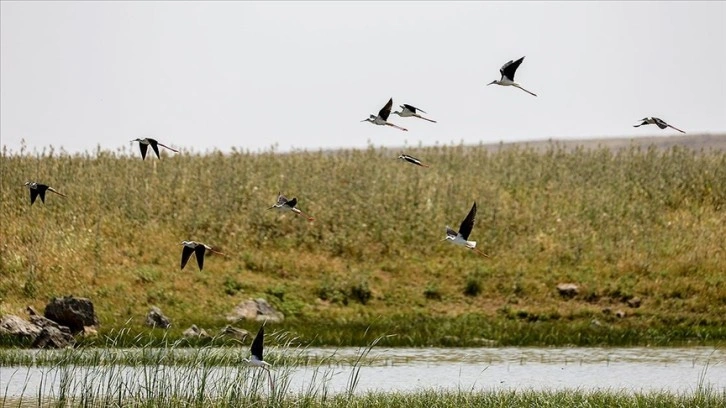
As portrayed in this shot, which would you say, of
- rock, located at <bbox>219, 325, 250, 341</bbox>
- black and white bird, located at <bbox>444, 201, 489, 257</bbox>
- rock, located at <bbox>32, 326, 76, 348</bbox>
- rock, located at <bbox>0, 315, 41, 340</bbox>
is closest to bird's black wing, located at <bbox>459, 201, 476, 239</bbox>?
black and white bird, located at <bbox>444, 201, 489, 257</bbox>

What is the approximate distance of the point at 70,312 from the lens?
26188 mm

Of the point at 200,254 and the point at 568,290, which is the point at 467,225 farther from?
the point at 568,290

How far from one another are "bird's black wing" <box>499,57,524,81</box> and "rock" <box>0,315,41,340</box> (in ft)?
40.6

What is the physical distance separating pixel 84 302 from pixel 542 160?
2398 centimetres

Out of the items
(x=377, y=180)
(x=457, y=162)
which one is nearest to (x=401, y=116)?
(x=377, y=180)

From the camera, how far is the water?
1922 centimetres

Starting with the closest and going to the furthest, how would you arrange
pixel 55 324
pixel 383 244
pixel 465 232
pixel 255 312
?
pixel 465 232 < pixel 55 324 < pixel 255 312 < pixel 383 244

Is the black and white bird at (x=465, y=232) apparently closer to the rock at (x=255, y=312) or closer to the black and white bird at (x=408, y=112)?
the black and white bird at (x=408, y=112)

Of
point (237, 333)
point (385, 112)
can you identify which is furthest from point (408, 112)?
point (237, 333)

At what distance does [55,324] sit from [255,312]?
6393 millimetres

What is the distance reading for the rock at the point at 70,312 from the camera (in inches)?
1032

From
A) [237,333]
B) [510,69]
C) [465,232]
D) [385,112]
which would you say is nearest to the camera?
[465,232]

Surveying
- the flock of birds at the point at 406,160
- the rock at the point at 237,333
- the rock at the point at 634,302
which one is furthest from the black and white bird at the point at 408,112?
the rock at the point at 634,302

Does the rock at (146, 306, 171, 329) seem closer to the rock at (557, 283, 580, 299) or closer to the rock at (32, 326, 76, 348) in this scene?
the rock at (32, 326, 76, 348)
